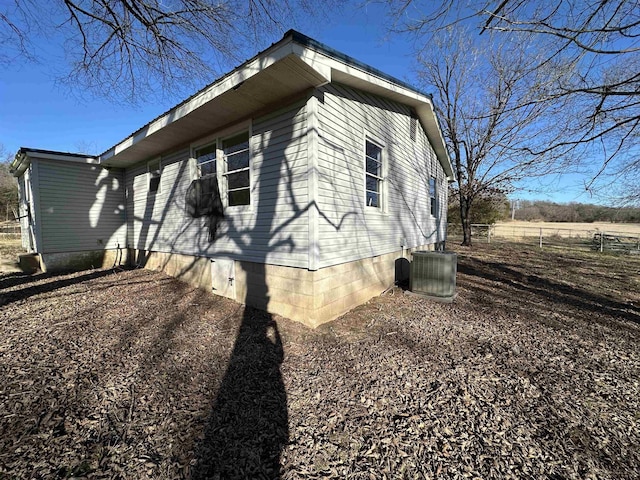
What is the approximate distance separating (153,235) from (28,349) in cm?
489

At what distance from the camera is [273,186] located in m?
4.59

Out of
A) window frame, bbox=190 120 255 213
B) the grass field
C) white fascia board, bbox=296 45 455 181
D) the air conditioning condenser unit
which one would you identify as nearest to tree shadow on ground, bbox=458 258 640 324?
the air conditioning condenser unit

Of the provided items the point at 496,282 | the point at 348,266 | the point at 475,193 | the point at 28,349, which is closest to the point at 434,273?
the point at 348,266

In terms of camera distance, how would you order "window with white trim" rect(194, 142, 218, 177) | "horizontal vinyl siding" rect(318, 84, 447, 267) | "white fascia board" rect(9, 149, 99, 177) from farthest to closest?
"white fascia board" rect(9, 149, 99, 177) < "window with white trim" rect(194, 142, 218, 177) < "horizontal vinyl siding" rect(318, 84, 447, 267)

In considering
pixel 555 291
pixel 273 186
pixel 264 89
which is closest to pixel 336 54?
pixel 264 89

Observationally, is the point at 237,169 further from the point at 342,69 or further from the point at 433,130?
the point at 433,130

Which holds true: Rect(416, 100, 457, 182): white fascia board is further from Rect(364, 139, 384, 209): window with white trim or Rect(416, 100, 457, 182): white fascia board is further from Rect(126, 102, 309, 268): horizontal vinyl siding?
Rect(126, 102, 309, 268): horizontal vinyl siding

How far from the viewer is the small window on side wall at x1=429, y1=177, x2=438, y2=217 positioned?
9887mm

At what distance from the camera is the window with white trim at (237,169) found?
5.22m

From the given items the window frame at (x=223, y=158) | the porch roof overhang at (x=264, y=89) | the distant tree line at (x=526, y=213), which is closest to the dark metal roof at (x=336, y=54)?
the porch roof overhang at (x=264, y=89)

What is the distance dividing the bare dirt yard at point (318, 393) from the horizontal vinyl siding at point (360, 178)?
4.82ft

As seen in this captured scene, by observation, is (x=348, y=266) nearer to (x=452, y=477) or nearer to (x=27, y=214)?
(x=452, y=477)

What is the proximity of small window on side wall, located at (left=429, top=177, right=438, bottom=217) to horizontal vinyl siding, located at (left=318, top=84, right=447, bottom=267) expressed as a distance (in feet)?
5.54

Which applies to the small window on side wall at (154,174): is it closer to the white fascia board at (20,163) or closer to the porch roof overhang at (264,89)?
the porch roof overhang at (264,89)
